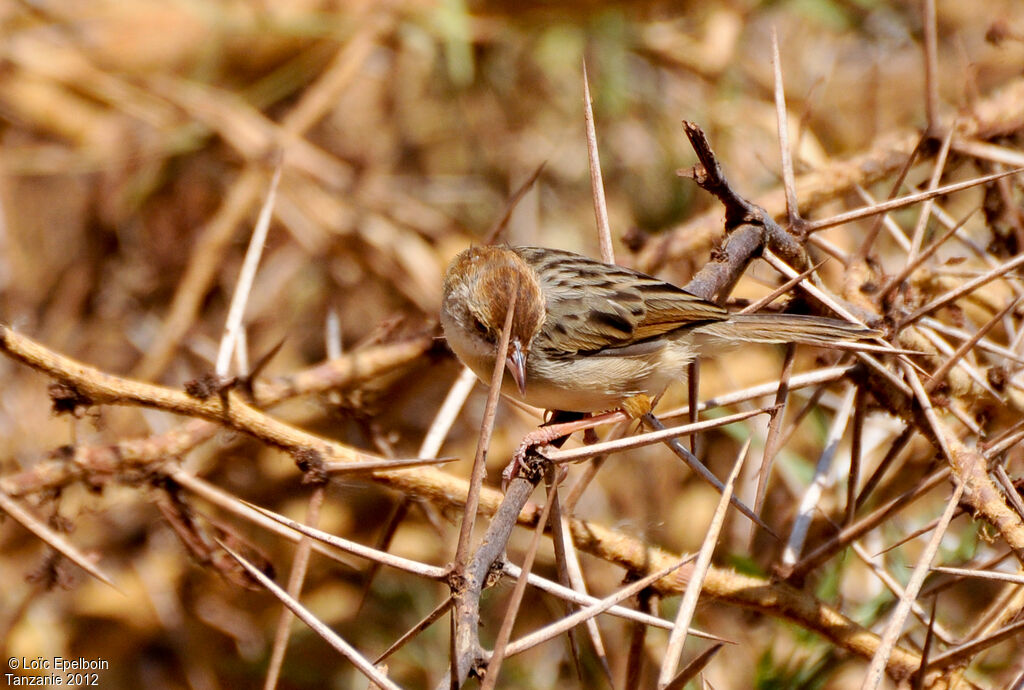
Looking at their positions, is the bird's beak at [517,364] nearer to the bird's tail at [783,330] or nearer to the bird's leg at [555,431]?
the bird's leg at [555,431]

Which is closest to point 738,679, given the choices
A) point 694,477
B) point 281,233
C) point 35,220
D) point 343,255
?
point 694,477

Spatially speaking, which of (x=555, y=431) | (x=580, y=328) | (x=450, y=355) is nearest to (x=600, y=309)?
(x=580, y=328)

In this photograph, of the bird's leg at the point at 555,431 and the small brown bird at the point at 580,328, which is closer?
the bird's leg at the point at 555,431

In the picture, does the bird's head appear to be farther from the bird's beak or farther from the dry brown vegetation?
the dry brown vegetation

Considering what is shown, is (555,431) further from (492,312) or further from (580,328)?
(580,328)

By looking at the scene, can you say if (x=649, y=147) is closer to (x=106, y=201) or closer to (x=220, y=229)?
(x=220, y=229)

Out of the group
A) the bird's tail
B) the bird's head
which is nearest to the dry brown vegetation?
the bird's tail

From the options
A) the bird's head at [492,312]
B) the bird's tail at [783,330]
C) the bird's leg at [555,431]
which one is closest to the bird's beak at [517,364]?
the bird's head at [492,312]
